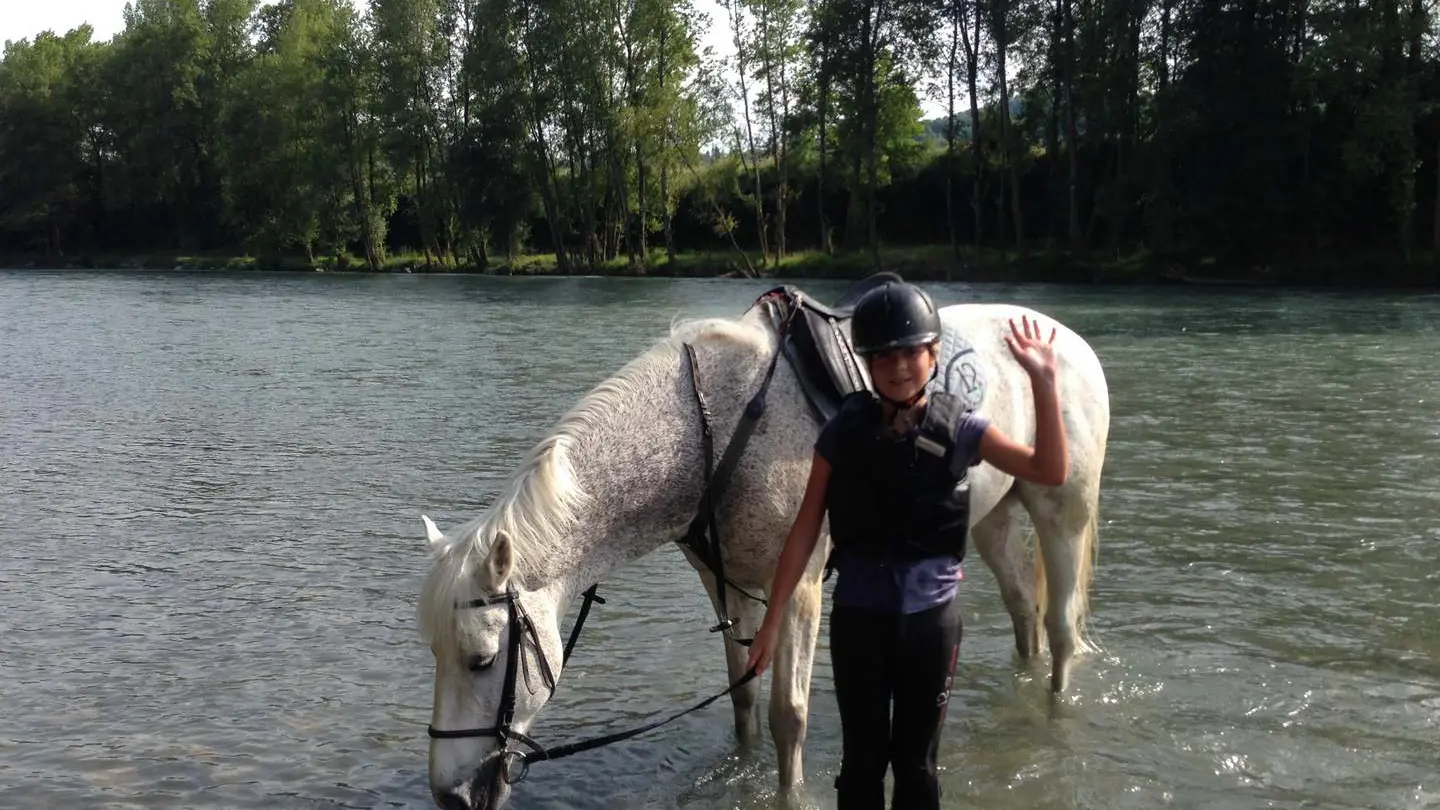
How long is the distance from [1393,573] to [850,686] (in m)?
5.46

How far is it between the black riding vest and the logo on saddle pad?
4.67ft

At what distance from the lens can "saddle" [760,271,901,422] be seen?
4391 mm

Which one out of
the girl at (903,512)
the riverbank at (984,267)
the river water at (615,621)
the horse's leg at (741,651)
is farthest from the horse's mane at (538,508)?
the riverbank at (984,267)

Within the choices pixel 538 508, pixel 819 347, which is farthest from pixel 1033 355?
pixel 538 508

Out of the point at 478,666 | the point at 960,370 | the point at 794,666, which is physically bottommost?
the point at 794,666

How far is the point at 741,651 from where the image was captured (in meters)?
4.88

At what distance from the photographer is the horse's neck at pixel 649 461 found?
4.07m

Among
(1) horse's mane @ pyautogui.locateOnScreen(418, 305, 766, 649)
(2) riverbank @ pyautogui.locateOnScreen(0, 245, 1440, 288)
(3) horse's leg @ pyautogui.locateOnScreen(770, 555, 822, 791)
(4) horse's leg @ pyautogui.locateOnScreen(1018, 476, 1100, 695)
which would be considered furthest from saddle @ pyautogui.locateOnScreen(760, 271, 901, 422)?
(2) riverbank @ pyautogui.locateOnScreen(0, 245, 1440, 288)

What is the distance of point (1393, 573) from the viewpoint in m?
7.39

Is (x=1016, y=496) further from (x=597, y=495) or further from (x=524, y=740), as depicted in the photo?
(x=524, y=740)

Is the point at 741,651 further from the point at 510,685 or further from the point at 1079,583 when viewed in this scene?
the point at 1079,583

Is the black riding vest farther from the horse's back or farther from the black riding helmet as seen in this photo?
the horse's back

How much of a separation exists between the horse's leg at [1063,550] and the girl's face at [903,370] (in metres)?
2.39

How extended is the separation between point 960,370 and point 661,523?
4.78 feet
